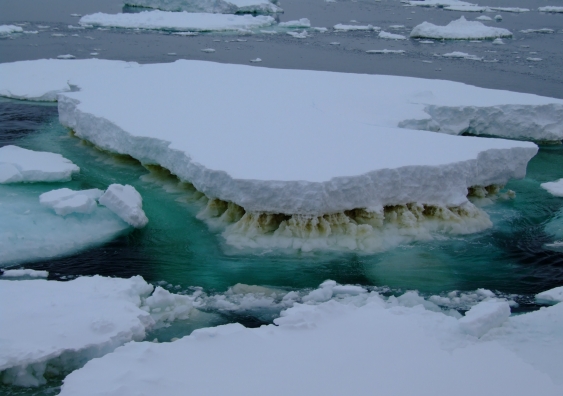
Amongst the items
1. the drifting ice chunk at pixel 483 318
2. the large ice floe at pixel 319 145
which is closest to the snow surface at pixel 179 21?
Answer: the large ice floe at pixel 319 145

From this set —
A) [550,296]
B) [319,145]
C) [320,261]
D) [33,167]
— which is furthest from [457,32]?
[550,296]

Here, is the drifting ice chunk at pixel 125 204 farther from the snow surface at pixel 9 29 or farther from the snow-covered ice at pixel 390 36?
the snow-covered ice at pixel 390 36

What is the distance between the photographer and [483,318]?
476 cm

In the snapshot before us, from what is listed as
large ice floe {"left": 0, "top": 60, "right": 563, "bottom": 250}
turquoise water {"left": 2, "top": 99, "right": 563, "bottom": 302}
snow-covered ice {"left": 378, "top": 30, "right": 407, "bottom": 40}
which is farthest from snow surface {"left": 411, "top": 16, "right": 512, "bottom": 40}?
turquoise water {"left": 2, "top": 99, "right": 563, "bottom": 302}

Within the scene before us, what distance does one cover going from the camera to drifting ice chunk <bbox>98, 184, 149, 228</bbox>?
701 centimetres

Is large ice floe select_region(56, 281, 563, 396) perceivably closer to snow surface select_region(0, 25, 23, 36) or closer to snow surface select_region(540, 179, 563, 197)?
snow surface select_region(540, 179, 563, 197)

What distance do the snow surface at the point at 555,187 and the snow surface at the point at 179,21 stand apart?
15.8 metres

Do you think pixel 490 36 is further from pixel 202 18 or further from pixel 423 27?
pixel 202 18

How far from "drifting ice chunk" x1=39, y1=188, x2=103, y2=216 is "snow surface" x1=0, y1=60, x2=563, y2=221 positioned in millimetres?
1000

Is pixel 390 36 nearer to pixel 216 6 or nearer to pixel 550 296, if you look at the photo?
pixel 216 6

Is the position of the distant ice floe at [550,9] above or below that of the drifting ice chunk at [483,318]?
below

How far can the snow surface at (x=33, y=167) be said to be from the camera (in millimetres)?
7938

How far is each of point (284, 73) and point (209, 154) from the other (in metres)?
4.75

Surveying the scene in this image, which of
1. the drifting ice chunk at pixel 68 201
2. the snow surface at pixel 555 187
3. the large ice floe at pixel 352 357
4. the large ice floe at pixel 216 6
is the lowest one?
the large ice floe at pixel 216 6
